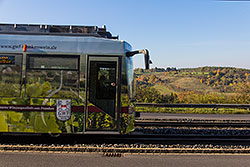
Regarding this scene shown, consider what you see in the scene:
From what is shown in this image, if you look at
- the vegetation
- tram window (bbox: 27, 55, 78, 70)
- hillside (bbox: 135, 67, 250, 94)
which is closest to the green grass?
tram window (bbox: 27, 55, 78, 70)

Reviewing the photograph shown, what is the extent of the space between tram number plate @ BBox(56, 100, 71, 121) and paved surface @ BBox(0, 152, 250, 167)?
1174mm

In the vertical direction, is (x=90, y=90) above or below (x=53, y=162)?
above

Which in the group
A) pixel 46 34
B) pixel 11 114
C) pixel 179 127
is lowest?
pixel 179 127

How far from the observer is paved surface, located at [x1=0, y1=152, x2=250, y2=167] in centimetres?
618

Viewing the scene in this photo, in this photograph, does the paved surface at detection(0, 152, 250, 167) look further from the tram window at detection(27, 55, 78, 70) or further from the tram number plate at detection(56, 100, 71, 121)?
the tram window at detection(27, 55, 78, 70)

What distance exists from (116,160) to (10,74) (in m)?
4.19

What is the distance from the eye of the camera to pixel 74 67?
25.1ft

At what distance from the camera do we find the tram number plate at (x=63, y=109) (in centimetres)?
752

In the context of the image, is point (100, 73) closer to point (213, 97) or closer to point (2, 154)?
point (2, 154)

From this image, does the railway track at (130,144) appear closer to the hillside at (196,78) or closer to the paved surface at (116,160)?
the paved surface at (116,160)

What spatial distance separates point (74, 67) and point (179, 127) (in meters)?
6.01

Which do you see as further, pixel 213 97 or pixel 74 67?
pixel 213 97

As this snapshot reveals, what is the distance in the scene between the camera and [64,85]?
7.59m

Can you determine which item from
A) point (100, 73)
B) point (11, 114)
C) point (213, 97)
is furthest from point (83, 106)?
point (213, 97)
